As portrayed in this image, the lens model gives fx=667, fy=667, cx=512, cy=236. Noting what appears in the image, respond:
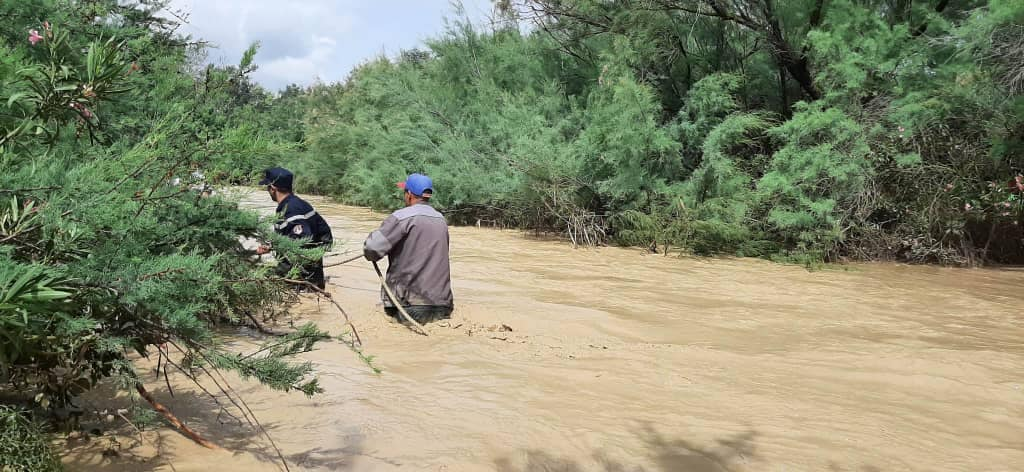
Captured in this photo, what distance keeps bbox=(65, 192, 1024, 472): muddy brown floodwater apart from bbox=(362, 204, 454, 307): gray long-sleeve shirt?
1.02 ft

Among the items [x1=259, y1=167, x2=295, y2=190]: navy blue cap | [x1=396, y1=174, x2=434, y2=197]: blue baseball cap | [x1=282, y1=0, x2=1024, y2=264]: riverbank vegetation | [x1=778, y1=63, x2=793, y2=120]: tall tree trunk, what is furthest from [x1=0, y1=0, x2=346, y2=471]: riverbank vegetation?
[x1=778, y1=63, x2=793, y2=120]: tall tree trunk

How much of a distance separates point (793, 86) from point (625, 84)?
12.9ft

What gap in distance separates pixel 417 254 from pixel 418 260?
0.18 feet

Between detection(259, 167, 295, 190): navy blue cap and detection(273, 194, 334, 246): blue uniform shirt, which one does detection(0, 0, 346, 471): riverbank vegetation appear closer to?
detection(273, 194, 334, 246): blue uniform shirt

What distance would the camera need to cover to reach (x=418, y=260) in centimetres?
593

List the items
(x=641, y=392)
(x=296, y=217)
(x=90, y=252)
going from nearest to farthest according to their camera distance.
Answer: (x=90, y=252), (x=641, y=392), (x=296, y=217)

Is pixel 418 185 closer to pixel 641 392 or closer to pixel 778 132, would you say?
pixel 641 392

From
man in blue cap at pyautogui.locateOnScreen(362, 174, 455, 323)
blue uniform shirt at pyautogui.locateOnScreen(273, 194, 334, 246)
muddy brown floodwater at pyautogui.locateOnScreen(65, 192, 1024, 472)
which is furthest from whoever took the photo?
blue uniform shirt at pyautogui.locateOnScreen(273, 194, 334, 246)

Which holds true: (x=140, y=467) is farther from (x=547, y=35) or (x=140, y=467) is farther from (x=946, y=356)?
(x=547, y=35)

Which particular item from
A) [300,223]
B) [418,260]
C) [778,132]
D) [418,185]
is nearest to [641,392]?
[418,260]

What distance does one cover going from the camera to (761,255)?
1193 cm

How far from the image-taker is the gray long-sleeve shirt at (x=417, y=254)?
19.3 feet

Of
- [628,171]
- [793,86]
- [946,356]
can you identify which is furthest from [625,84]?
[946,356]

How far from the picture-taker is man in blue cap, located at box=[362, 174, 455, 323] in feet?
19.3
